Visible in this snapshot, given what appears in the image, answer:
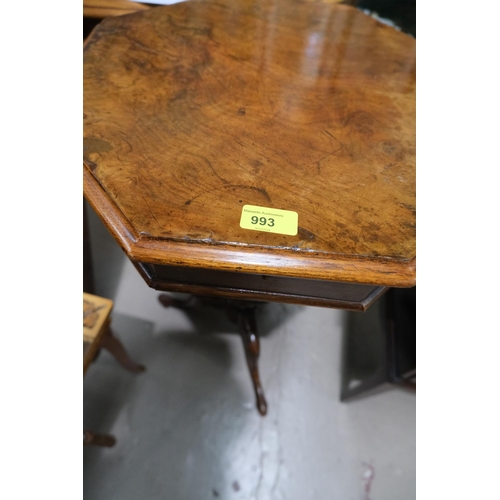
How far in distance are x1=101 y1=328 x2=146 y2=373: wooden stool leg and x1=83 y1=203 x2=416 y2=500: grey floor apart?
28 mm

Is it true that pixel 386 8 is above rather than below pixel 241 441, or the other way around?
above

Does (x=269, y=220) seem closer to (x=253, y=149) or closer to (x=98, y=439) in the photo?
(x=253, y=149)

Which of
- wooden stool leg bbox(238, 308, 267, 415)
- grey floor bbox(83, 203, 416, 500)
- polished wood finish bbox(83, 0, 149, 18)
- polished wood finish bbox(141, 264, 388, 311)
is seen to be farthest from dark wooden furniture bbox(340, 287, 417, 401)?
polished wood finish bbox(83, 0, 149, 18)

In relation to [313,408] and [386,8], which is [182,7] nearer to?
[386,8]

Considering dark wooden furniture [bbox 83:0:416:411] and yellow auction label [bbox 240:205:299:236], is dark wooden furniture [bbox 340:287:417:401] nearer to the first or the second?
dark wooden furniture [bbox 83:0:416:411]

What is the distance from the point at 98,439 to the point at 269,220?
864mm

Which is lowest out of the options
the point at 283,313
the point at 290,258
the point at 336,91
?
the point at 283,313

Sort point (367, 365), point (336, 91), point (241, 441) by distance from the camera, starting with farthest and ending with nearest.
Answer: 1. point (367, 365)
2. point (241, 441)
3. point (336, 91)

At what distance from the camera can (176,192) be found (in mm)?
553

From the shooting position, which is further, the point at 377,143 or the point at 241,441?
the point at 241,441

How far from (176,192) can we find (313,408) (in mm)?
913

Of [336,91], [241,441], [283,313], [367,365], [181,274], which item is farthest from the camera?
[283,313]

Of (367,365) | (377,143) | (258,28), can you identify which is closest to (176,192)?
(377,143)

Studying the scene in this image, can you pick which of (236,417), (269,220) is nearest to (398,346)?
(236,417)
